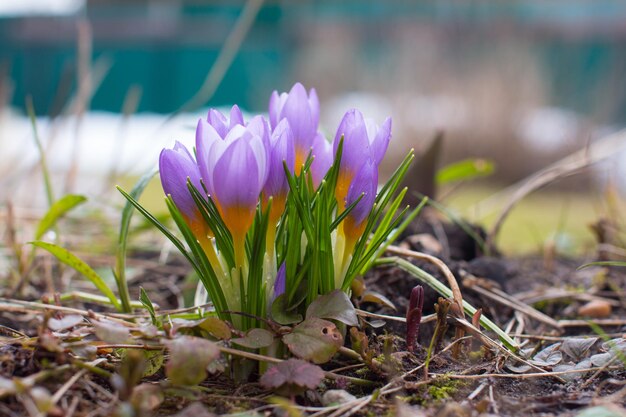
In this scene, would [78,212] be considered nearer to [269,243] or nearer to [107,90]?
[269,243]

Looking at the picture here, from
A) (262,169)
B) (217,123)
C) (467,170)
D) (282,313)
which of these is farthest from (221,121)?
(467,170)

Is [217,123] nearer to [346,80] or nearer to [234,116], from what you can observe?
[234,116]

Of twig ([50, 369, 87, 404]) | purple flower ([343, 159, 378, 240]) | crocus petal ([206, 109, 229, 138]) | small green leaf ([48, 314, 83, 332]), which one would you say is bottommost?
twig ([50, 369, 87, 404])

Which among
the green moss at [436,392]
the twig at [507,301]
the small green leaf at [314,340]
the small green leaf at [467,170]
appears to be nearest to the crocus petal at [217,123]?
the small green leaf at [314,340]

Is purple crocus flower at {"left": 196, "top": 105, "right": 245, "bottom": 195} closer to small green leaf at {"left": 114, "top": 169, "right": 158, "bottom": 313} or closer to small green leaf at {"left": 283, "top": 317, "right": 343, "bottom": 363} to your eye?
small green leaf at {"left": 283, "top": 317, "right": 343, "bottom": 363}

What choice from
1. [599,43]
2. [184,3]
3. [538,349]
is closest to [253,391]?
[538,349]

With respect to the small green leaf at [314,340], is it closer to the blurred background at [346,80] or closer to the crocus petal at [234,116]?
the crocus petal at [234,116]

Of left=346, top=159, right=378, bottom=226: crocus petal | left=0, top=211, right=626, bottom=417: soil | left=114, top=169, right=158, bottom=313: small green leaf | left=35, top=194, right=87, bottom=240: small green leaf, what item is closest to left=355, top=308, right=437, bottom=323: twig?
left=0, top=211, right=626, bottom=417: soil
